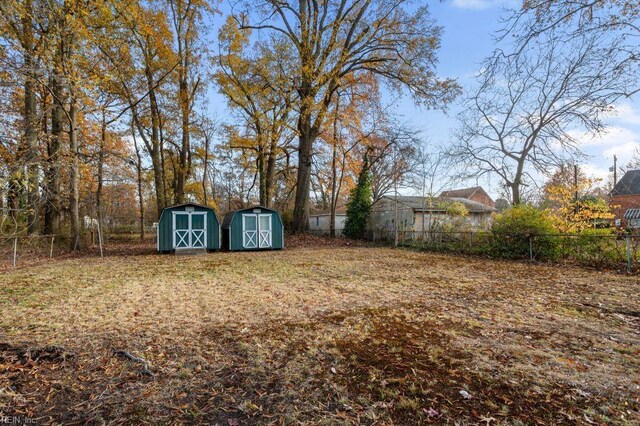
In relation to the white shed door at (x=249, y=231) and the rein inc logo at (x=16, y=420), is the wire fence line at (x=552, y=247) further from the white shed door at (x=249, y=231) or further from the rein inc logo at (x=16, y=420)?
the rein inc logo at (x=16, y=420)

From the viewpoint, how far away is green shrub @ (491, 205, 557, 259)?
10.2 meters

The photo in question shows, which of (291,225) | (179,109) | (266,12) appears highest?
(266,12)

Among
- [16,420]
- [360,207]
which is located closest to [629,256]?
[16,420]

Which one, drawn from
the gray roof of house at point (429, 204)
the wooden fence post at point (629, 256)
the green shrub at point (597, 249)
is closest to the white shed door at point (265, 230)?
the gray roof of house at point (429, 204)

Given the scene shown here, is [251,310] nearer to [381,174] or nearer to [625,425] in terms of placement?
[625,425]

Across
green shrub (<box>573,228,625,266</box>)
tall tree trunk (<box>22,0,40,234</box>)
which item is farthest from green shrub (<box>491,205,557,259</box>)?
tall tree trunk (<box>22,0,40,234</box>)

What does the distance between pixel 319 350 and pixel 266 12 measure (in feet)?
59.7

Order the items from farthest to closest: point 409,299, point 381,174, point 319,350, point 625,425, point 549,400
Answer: point 381,174
point 409,299
point 319,350
point 549,400
point 625,425

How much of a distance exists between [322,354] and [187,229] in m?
12.2

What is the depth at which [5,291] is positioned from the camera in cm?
579

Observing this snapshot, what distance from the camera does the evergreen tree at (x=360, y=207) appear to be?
1986 cm

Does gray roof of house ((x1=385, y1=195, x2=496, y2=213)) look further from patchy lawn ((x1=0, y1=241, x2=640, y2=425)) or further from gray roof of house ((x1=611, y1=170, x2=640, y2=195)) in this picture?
gray roof of house ((x1=611, y1=170, x2=640, y2=195))

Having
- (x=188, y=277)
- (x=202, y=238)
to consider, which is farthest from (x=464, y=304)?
(x=202, y=238)

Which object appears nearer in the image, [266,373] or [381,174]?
[266,373]
